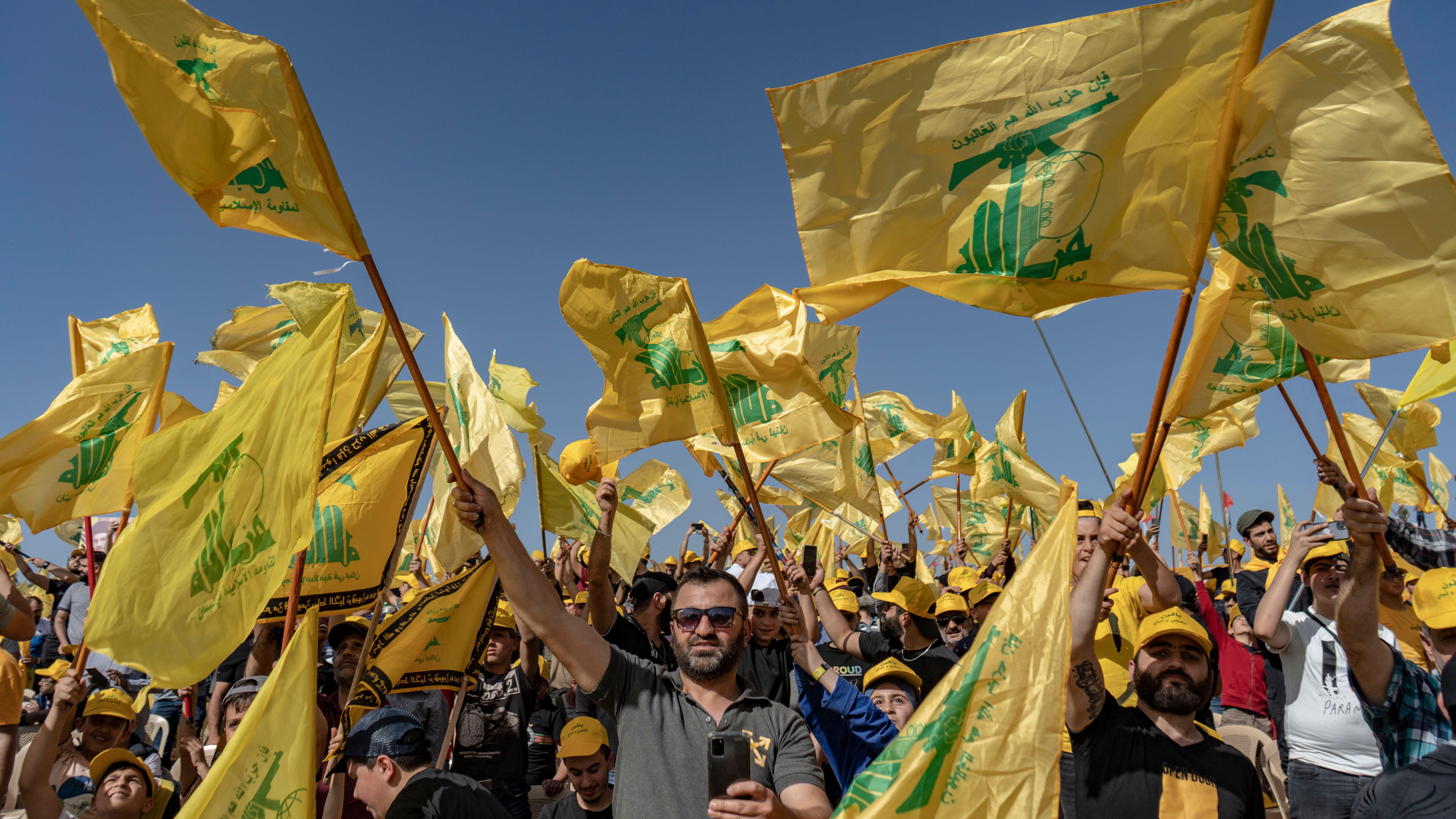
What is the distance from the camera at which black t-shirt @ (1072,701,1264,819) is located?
143 inches

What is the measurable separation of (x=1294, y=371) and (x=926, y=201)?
192cm

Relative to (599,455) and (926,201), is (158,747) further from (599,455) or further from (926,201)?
(926,201)

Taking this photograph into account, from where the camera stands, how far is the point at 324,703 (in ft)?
18.3

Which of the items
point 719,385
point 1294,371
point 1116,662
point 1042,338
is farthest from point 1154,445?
point 1116,662

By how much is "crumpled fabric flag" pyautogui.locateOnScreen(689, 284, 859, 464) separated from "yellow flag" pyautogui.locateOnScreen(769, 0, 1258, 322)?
1935 mm

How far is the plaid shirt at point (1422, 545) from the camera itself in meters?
7.16

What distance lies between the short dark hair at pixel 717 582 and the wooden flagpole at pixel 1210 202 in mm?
1474

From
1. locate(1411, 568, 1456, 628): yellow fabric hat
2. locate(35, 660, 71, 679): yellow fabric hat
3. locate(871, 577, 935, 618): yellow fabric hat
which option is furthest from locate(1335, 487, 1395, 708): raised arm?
locate(35, 660, 71, 679): yellow fabric hat

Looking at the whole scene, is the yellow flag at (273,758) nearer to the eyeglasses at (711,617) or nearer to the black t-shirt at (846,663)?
the eyeglasses at (711,617)

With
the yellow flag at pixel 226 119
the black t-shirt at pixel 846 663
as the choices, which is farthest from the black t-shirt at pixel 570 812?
the yellow flag at pixel 226 119

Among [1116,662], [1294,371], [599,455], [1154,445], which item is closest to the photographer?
[1154,445]

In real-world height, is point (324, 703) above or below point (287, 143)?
below

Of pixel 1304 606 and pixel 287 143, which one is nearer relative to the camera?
pixel 287 143

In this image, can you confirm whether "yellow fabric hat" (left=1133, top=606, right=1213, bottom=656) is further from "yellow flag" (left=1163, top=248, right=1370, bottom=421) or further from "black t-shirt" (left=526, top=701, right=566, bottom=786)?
"black t-shirt" (left=526, top=701, right=566, bottom=786)
